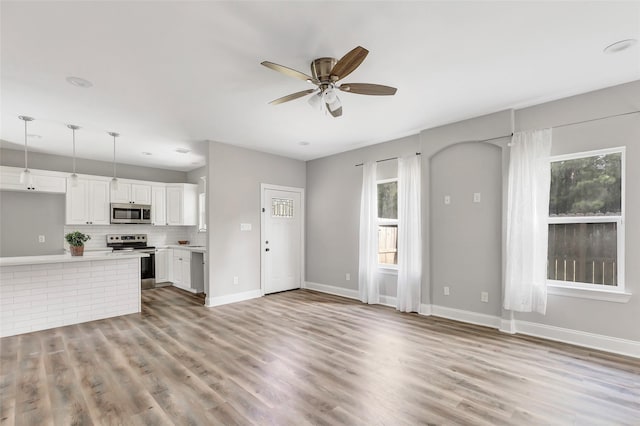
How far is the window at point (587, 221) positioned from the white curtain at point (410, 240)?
1.64 meters

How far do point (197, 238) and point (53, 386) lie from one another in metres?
5.24

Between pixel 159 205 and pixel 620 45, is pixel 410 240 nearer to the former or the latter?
pixel 620 45

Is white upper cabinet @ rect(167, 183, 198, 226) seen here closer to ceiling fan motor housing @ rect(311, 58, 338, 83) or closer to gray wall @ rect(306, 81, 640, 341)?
gray wall @ rect(306, 81, 640, 341)

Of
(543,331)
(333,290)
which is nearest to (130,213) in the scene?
(333,290)

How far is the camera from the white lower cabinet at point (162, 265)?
23.2 feet

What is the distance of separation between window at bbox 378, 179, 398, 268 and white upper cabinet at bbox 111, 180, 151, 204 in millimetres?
5265

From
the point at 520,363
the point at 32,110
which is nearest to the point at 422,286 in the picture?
the point at 520,363

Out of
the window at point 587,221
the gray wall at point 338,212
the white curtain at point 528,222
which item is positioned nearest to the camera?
the window at point 587,221

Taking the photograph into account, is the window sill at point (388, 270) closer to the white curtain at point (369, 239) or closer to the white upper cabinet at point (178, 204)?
the white curtain at point (369, 239)

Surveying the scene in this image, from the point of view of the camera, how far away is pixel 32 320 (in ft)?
13.4

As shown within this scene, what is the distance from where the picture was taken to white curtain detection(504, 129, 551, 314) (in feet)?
12.0

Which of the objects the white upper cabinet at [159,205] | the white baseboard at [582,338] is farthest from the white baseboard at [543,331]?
the white upper cabinet at [159,205]

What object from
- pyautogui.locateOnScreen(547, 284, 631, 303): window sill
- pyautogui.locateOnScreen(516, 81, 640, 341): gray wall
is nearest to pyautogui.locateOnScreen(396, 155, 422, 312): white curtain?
pyautogui.locateOnScreen(516, 81, 640, 341): gray wall

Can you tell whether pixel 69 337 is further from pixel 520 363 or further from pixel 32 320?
pixel 520 363
